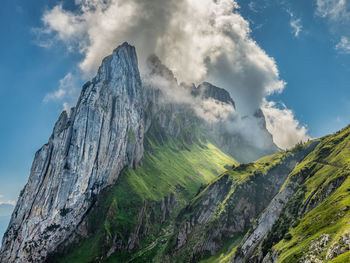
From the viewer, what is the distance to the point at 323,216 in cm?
9106

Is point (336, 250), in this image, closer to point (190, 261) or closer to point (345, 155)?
point (345, 155)

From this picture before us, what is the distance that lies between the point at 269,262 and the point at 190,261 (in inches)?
2945

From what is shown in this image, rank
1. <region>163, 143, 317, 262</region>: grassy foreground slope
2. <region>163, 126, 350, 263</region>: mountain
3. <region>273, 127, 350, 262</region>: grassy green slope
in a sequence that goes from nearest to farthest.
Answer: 1. <region>273, 127, 350, 262</region>: grassy green slope
2. <region>163, 126, 350, 263</region>: mountain
3. <region>163, 143, 317, 262</region>: grassy foreground slope

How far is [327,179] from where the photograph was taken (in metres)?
122

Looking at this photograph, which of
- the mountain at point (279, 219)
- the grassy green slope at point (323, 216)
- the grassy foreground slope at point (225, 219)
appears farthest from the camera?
the grassy foreground slope at point (225, 219)

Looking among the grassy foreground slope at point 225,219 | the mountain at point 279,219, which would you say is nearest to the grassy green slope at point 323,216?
the mountain at point 279,219

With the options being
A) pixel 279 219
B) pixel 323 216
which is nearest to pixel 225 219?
pixel 279 219

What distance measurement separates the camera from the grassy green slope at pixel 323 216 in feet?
239

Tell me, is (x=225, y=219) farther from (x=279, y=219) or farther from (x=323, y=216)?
(x=323, y=216)

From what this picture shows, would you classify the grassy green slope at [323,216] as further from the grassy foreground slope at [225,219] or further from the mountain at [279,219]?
the grassy foreground slope at [225,219]

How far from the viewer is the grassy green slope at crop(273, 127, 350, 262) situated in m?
72.8

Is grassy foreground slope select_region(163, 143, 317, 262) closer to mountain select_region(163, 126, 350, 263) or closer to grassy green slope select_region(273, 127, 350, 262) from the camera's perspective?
mountain select_region(163, 126, 350, 263)

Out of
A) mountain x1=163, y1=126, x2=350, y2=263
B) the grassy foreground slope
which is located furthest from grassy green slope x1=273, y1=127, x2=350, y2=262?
the grassy foreground slope

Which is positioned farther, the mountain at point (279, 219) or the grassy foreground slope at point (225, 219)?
the grassy foreground slope at point (225, 219)
